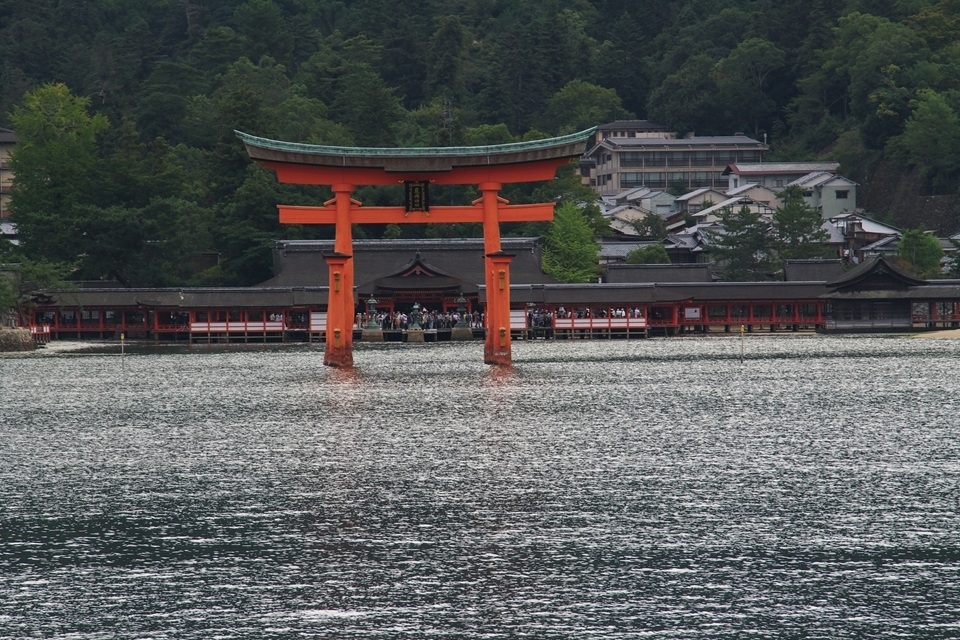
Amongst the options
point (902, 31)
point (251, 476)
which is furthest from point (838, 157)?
point (251, 476)

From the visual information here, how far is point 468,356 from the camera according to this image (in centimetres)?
5228

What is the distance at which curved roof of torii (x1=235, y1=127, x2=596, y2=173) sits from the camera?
4647cm

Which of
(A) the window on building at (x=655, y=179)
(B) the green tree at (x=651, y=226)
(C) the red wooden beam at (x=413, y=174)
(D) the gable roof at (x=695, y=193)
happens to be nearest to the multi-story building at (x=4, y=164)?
(B) the green tree at (x=651, y=226)

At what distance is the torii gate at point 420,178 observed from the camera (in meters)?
46.4

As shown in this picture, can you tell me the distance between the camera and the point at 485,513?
18.8 metres

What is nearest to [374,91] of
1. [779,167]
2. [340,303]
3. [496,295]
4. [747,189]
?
[747,189]

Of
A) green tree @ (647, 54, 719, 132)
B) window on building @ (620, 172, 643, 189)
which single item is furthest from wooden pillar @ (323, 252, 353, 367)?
green tree @ (647, 54, 719, 132)

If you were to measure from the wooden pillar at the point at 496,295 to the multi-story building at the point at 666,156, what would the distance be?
74.7 m

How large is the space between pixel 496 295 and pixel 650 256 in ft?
131

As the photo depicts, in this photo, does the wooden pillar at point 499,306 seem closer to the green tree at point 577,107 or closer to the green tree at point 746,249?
the green tree at point 746,249

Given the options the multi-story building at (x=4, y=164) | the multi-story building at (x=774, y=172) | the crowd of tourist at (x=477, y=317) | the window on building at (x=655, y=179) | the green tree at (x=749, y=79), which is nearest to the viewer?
the crowd of tourist at (x=477, y=317)

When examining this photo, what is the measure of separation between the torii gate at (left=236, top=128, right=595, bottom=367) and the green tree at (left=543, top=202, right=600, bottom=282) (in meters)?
32.0

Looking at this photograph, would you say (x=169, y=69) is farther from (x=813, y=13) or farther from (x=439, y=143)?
(x=813, y=13)

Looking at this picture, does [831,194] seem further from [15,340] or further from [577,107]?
[15,340]
